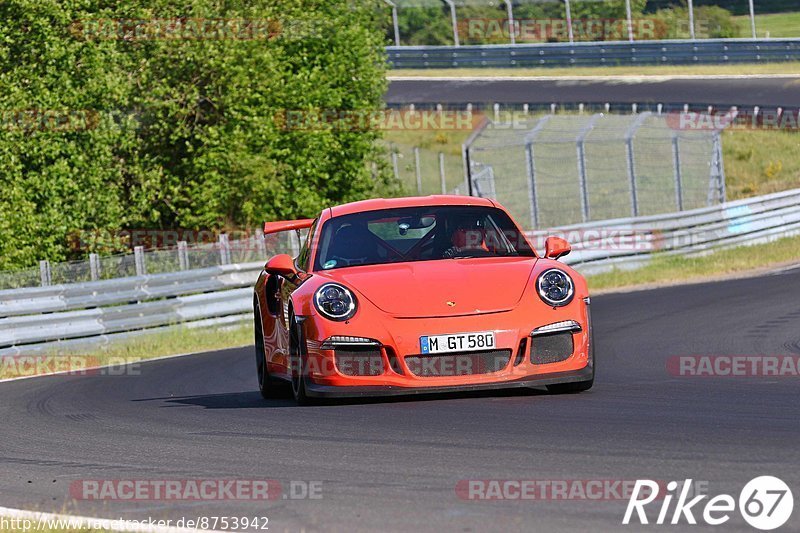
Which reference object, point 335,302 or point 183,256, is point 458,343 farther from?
point 183,256

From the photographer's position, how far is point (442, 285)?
26.8ft

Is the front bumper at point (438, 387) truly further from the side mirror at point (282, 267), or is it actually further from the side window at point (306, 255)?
the side window at point (306, 255)

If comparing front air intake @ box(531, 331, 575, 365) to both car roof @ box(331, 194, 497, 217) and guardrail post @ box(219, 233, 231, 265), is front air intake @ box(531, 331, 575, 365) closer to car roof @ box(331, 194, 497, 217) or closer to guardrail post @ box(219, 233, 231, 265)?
car roof @ box(331, 194, 497, 217)

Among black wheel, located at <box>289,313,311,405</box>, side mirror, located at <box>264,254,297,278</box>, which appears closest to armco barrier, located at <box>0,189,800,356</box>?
side mirror, located at <box>264,254,297,278</box>

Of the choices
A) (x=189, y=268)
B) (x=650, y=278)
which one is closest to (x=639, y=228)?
(x=650, y=278)

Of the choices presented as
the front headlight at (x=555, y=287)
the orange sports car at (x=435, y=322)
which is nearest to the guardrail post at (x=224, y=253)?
the orange sports car at (x=435, y=322)

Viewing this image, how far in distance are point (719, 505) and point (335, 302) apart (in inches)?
150

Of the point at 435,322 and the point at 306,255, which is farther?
the point at 306,255

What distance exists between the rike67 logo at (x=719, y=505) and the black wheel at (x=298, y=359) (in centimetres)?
354

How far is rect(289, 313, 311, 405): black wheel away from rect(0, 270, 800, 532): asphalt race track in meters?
0.16

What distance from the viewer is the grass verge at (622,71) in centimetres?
4556

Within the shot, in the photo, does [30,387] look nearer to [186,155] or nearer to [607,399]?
[607,399]

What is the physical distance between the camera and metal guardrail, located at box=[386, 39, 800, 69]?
45625 mm

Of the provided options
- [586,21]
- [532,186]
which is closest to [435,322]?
[532,186]
